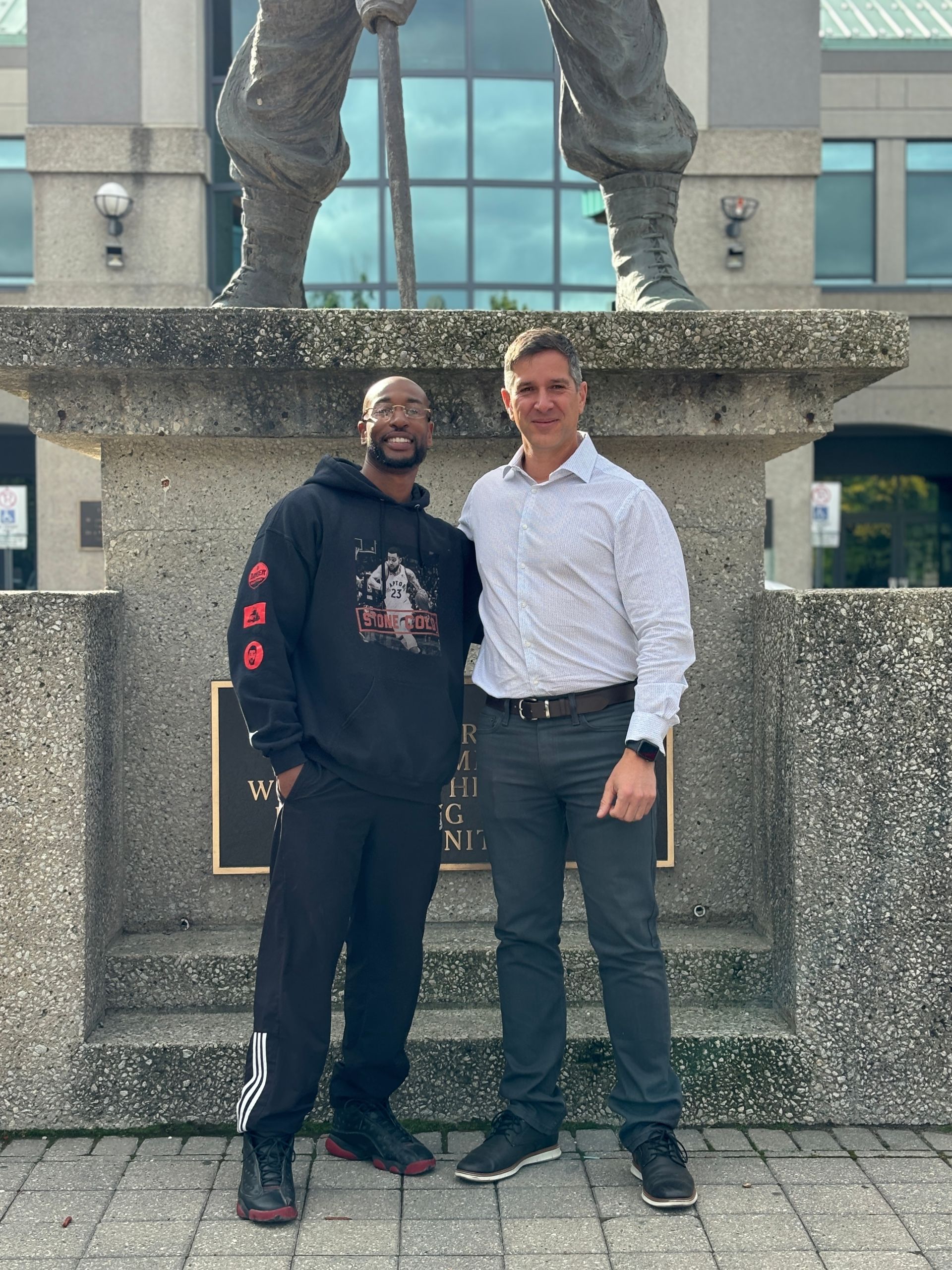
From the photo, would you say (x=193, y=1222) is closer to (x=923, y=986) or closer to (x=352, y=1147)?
(x=352, y=1147)

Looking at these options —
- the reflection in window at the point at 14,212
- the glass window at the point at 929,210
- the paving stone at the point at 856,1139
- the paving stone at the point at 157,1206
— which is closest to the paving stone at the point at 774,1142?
the paving stone at the point at 856,1139

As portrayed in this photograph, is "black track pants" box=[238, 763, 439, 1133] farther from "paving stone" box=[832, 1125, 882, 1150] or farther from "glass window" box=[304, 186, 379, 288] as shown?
"glass window" box=[304, 186, 379, 288]

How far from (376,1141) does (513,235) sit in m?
19.2

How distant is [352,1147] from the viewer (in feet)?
11.4

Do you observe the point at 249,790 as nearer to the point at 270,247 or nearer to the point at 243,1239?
the point at 243,1239

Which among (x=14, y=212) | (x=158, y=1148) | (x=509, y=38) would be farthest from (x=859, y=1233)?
(x=14, y=212)

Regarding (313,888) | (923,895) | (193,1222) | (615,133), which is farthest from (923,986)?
(615,133)

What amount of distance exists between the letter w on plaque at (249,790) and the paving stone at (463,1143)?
795 millimetres

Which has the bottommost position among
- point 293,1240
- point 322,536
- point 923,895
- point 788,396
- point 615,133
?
point 293,1240

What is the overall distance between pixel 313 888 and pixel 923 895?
5.55 ft

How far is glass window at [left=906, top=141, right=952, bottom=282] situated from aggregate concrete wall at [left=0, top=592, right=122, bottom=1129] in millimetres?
23004

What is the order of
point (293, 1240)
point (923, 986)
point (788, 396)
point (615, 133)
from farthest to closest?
point (615, 133) → point (788, 396) → point (923, 986) → point (293, 1240)

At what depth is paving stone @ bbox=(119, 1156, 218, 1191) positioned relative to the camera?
3330mm

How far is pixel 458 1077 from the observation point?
3.73 metres
